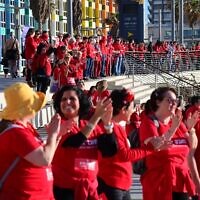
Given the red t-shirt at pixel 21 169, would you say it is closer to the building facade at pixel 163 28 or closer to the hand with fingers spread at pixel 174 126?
the hand with fingers spread at pixel 174 126

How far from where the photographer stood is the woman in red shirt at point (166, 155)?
6.19 metres

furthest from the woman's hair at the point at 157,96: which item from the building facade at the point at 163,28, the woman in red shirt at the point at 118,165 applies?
the building facade at the point at 163,28

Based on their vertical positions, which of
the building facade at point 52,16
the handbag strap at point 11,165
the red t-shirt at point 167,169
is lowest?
the red t-shirt at point 167,169

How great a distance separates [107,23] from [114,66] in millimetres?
55545

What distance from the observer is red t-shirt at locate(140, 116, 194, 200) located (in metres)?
6.23

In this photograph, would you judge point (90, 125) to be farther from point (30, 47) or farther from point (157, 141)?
point (30, 47)

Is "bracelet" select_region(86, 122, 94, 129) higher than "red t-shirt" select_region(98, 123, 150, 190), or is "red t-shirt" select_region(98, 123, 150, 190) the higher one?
"bracelet" select_region(86, 122, 94, 129)

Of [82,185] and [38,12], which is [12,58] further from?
[38,12]

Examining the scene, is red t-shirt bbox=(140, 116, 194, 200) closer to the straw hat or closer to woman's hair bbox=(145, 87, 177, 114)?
woman's hair bbox=(145, 87, 177, 114)

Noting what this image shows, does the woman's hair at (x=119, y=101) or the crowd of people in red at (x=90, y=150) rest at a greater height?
the woman's hair at (x=119, y=101)

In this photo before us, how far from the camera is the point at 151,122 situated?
20.2ft

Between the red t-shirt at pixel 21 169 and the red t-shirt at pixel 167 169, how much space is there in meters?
1.41

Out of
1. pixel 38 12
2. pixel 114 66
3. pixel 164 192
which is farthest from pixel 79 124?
pixel 38 12

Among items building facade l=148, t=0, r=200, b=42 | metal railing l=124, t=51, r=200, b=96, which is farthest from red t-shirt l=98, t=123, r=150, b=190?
building facade l=148, t=0, r=200, b=42
